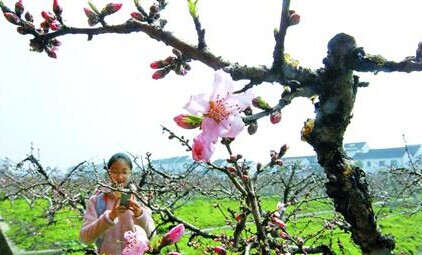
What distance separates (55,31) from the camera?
1841 millimetres

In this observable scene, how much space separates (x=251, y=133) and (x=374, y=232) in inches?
40.2

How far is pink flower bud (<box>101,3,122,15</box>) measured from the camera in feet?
5.77

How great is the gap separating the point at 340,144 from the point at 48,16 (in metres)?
1.47

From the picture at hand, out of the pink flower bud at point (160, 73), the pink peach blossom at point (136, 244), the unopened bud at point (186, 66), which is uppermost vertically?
the unopened bud at point (186, 66)

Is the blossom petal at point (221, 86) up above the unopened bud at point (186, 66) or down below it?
below

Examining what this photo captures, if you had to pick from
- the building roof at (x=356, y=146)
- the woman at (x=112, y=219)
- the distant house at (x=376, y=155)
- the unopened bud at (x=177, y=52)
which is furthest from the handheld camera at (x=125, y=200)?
the building roof at (x=356, y=146)

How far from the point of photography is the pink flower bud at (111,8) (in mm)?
1760

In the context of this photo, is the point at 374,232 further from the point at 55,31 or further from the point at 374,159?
the point at 374,159

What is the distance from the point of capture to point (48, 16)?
186cm

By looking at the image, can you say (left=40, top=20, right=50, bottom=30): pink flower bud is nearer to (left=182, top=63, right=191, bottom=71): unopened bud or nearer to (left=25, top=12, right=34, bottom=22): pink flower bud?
(left=25, top=12, right=34, bottom=22): pink flower bud

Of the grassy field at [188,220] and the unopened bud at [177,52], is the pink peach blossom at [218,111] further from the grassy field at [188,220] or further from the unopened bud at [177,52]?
the grassy field at [188,220]

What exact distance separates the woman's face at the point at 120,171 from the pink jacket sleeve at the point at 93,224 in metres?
0.25

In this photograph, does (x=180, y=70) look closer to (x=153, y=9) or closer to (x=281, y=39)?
(x=153, y=9)

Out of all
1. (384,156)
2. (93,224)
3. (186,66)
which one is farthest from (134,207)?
(384,156)
